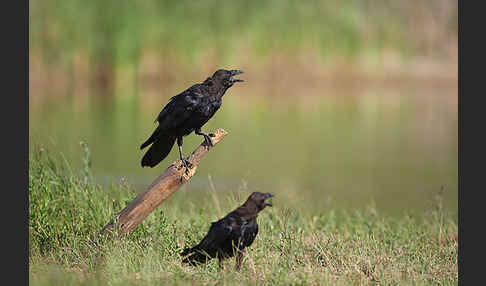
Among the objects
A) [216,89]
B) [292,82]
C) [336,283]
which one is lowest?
[336,283]

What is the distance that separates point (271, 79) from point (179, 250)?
25345mm

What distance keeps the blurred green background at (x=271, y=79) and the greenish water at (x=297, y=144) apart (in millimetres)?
70

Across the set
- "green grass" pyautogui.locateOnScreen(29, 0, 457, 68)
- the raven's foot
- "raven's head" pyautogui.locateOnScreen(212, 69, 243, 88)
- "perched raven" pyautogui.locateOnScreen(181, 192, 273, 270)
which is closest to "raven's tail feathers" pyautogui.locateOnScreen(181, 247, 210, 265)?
"perched raven" pyautogui.locateOnScreen(181, 192, 273, 270)

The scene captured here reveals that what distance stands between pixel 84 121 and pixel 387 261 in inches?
610

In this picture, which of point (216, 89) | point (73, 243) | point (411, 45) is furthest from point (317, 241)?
point (411, 45)

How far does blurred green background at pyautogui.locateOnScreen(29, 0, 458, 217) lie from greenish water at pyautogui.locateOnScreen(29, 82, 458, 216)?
7 cm

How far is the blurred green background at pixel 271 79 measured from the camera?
16.0 m

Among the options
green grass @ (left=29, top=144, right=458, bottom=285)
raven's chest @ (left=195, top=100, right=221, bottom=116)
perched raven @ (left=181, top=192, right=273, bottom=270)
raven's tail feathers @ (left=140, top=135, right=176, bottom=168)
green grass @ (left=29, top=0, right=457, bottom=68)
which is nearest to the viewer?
perched raven @ (left=181, top=192, right=273, bottom=270)

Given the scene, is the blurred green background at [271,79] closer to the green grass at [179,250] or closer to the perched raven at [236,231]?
the green grass at [179,250]

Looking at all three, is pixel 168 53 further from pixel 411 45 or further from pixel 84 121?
pixel 411 45

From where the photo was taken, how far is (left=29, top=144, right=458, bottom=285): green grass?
471 centimetres

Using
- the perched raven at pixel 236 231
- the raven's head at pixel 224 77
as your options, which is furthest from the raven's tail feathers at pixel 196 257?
the raven's head at pixel 224 77

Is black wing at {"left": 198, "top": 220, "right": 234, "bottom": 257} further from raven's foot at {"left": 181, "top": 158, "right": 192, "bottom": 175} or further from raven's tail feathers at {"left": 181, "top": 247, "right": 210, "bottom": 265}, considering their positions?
raven's foot at {"left": 181, "top": 158, "right": 192, "bottom": 175}

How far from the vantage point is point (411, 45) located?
106 ft
